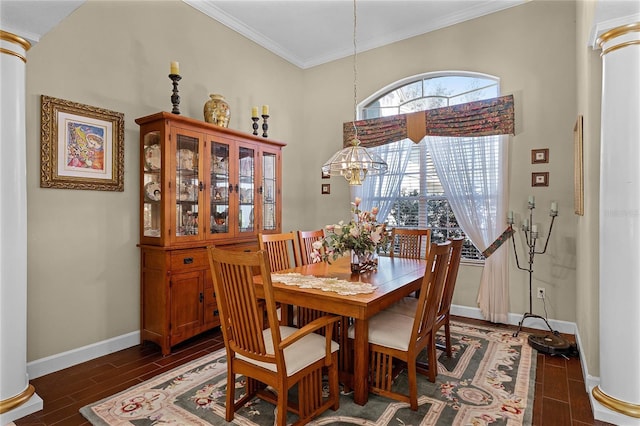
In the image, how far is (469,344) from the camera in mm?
3146

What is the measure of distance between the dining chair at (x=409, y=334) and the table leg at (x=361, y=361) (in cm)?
10

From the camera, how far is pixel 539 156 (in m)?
3.57

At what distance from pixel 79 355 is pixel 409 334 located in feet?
8.61

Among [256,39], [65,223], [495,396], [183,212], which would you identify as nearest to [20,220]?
[65,223]

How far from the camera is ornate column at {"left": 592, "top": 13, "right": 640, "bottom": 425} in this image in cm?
194

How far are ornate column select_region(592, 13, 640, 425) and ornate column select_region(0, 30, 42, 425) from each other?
11.2ft

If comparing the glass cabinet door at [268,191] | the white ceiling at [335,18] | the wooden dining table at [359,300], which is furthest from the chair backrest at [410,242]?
the white ceiling at [335,18]

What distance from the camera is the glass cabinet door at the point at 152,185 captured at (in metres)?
3.09

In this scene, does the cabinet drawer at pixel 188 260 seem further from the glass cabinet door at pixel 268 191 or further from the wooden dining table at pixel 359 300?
the wooden dining table at pixel 359 300

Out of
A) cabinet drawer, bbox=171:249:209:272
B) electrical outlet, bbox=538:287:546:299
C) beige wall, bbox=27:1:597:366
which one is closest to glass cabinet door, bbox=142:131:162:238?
beige wall, bbox=27:1:597:366

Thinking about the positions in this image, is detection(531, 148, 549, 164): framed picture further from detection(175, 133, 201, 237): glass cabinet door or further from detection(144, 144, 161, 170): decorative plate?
detection(144, 144, 161, 170): decorative plate

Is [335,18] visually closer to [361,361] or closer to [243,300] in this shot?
[243,300]

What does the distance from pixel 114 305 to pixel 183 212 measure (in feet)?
3.30

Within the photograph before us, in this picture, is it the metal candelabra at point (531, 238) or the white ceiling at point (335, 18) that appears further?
the white ceiling at point (335, 18)
